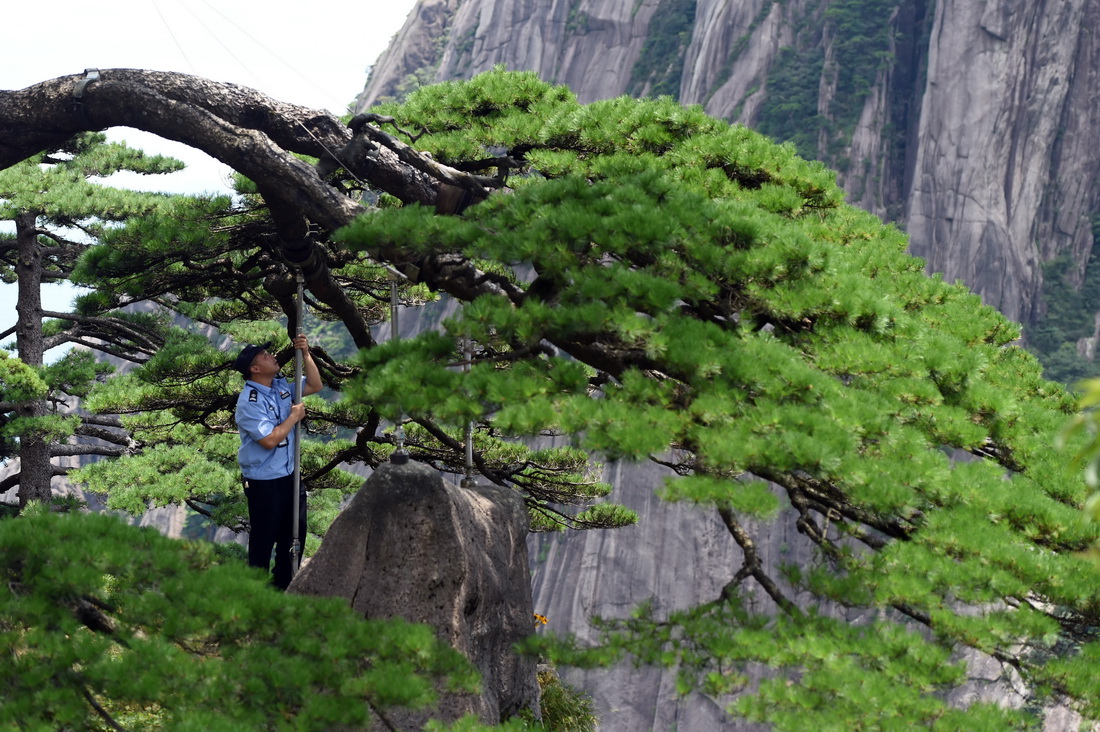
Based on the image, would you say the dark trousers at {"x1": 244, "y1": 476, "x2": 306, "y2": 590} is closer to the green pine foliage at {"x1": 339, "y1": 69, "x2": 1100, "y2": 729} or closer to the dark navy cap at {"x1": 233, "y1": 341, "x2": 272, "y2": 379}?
the dark navy cap at {"x1": 233, "y1": 341, "x2": 272, "y2": 379}

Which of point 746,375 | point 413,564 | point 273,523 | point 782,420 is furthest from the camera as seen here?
point 273,523

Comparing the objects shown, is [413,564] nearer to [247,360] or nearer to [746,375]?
[247,360]

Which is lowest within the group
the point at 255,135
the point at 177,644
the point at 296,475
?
the point at 177,644

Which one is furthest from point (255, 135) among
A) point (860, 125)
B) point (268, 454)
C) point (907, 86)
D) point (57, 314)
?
point (907, 86)

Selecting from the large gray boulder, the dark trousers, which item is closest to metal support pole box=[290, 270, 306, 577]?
the dark trousers

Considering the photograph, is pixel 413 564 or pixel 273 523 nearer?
pixel 413 564

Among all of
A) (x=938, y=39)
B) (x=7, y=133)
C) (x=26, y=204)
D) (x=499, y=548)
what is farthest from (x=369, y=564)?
(x=938, y=39)

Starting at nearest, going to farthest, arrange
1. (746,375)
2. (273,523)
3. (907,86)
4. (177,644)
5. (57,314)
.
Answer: (177,644) → (746,375) → (273,523) → (57,314) → (907,86)

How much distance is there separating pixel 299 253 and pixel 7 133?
1907mm

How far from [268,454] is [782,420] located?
10.0ft

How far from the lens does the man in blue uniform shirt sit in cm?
517

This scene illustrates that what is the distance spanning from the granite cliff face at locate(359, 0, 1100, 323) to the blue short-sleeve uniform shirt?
32890mm

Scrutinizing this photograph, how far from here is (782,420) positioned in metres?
3.66

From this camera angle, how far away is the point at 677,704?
32125 millimetres
